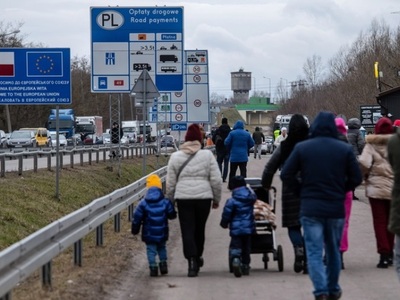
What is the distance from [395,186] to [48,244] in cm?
349

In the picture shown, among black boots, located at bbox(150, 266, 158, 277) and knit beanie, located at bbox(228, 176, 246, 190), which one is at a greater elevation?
knit beanie, located at bbox(228, 176, 246, 190)

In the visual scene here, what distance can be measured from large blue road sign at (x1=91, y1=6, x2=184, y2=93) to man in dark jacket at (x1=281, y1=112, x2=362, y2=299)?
17.2 m

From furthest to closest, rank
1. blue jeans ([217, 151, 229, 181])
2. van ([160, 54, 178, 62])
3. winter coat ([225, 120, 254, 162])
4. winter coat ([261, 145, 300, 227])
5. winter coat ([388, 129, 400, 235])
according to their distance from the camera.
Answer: blue jeans ([217, 151, 229, 181])
van ([160, 54, 178, 62])
winter coat ([225, 120, 254, 162])
winter coat ([261, 145, 300, 227])
winter coat ([388, 129, 400, 235])

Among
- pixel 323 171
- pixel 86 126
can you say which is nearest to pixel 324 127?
pixel 323 171

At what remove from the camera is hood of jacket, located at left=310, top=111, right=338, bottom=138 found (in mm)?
9320

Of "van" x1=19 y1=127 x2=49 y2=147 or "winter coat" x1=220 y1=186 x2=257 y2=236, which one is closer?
"winter coat" x1=220 y1=186 x2=257 y2=236

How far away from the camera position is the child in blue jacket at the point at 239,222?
39.5ft

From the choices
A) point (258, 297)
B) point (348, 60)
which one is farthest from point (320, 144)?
point (348, 60)

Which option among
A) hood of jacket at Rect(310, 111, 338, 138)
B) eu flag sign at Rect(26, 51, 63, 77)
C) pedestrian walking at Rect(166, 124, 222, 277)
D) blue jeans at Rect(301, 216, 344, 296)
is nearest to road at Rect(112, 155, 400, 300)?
pedestrian walking at Rect(166, 124, 222, 277)

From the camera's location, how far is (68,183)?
1016 inches

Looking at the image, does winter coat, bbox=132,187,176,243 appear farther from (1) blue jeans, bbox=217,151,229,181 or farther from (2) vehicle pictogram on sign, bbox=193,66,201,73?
(2) vehicle pictogram on sign, bbox=193,66,201,73

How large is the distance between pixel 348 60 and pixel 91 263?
277 feet

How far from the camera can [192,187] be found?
12.1 metres

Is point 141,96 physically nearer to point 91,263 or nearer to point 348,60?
point 91,263
